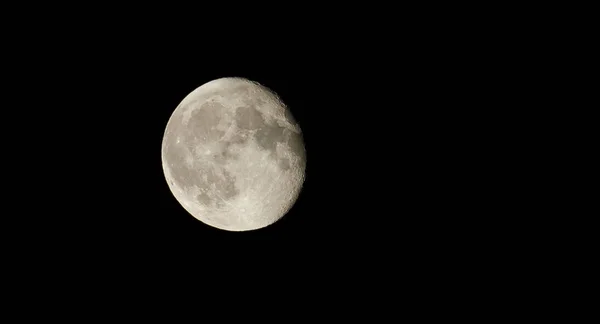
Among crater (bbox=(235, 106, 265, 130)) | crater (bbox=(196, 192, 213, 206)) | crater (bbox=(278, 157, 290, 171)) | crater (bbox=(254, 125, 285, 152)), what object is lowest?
crater (bbox=(196, 192, 213, 206))

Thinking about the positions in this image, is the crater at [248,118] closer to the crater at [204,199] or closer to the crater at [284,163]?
the crater at [284,163]

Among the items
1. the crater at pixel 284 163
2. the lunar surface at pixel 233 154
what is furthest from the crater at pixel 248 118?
the crater at pixel 284 163

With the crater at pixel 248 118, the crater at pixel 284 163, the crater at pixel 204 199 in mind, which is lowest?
the crater at pixel 204 199

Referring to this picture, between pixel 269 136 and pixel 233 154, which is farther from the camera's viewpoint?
pixel 269 136

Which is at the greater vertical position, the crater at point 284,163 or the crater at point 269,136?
the crater at point 269,136

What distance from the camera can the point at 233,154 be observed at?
3109mm

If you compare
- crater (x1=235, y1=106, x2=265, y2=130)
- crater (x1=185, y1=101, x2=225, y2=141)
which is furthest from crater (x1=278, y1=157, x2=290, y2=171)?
crater (x1=185, y1=101, x2=225, y2=141)

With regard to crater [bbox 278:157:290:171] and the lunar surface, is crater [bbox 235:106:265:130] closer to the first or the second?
the lunar surface

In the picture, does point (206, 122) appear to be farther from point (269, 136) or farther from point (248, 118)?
point (269, 136)

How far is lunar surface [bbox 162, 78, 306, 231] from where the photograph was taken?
3143 millimetres

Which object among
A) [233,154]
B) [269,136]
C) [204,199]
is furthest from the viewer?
[204,199]

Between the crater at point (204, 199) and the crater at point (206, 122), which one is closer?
the crater at point (206, 122)

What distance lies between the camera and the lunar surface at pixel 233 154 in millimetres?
3143

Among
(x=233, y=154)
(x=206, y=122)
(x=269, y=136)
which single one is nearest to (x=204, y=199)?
(x=233, y=154)
